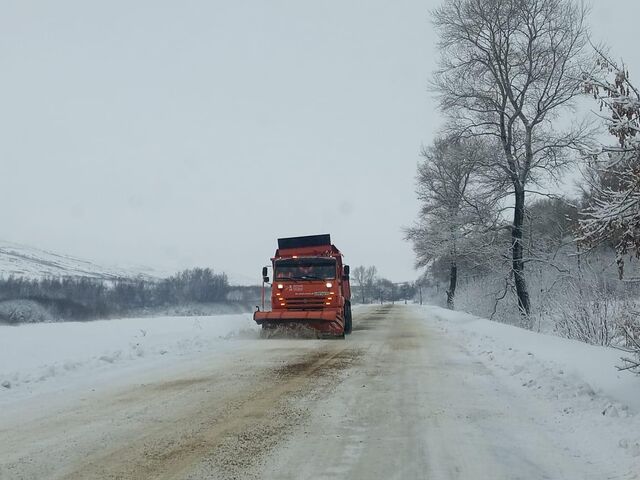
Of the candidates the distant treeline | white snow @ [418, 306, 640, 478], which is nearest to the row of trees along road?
white snow @ [418, 306, 640, 478]

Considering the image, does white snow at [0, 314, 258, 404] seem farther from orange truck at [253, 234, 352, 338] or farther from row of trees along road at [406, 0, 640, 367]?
row of trees along road at [406, 0, 640, 367]

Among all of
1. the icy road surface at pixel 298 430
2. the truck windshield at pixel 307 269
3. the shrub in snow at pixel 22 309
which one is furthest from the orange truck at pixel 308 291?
the shrub in snow at pixel 22 309

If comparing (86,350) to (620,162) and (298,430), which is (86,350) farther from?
(620,162)

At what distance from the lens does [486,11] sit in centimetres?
1927

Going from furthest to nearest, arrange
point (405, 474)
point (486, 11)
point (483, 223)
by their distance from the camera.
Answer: point (483, 223) → point (486, 11) → point (405, 474)

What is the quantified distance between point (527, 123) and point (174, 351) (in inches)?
591

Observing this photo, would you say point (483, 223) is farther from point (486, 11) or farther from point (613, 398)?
point (613, 398)

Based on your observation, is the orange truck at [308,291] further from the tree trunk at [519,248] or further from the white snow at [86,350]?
the tree trunk at [519,248]


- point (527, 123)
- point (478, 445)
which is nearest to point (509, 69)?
point (527, 123)

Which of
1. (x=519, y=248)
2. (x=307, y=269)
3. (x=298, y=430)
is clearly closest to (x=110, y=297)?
(x=307, y=269)

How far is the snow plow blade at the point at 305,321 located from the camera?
1703 centimetres

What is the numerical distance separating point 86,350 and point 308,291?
8.00 metres

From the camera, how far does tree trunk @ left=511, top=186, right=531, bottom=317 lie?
19859mm

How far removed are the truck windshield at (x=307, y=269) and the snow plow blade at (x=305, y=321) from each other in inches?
49.4
